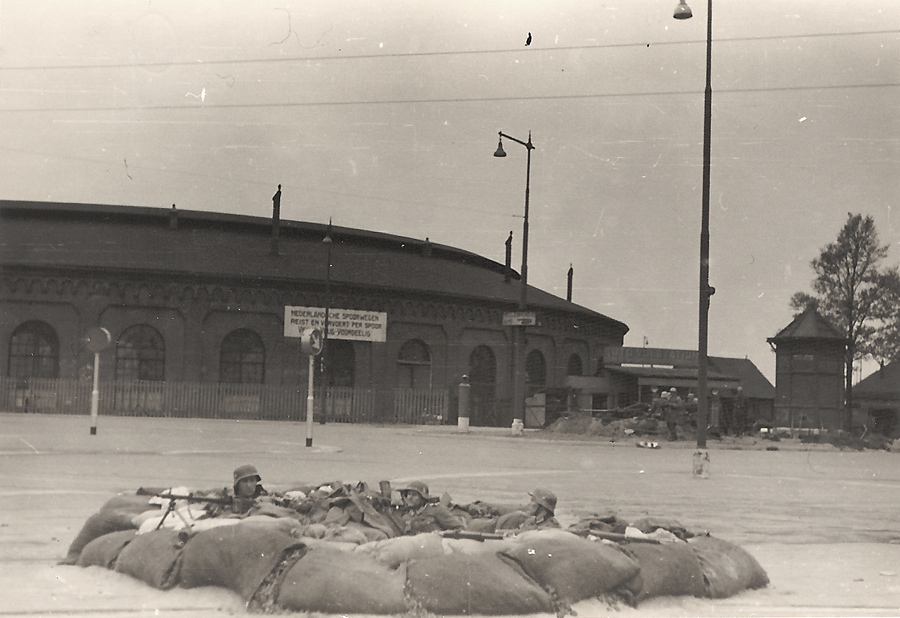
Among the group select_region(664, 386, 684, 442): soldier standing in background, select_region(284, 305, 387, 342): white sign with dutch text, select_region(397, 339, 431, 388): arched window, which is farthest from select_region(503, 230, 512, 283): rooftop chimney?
select_region(664, 386, 684, 442): soldier standing in background

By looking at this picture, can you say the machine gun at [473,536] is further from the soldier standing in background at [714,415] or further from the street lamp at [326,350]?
the street lamp at [326,350]

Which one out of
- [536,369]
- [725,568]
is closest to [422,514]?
[725,568]

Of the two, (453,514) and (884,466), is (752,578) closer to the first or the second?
(453,514)

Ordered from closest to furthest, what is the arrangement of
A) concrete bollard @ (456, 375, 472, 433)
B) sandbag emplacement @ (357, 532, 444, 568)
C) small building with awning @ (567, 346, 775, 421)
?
sandbag emplacement @ (357, 532, 444, 568)
concrete bollard @ (456, 375, 472, 433)
small building with awning @ (567, 346, 775, 421)

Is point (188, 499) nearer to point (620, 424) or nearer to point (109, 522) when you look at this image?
point (109, 522)

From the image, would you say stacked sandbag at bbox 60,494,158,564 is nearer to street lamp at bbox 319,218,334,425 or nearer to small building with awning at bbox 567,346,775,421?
street lamp at bbox 319,218,334,425
